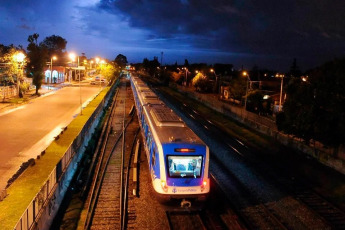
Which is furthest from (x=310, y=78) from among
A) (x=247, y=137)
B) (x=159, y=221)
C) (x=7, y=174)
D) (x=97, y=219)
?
(x=7, y=174)

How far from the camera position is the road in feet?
60.7

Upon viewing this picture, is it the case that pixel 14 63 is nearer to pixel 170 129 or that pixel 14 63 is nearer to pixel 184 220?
pixel 170 129

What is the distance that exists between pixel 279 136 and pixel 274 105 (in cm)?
1546

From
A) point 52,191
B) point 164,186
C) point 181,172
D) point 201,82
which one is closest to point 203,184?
point 181,172

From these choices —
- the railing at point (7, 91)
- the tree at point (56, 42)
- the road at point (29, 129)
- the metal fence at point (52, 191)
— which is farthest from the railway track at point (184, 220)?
the tree at point (56, 42)

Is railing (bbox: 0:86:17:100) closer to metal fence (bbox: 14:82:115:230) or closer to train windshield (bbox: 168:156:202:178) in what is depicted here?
metal fence (bbox: 14:82:115:230)

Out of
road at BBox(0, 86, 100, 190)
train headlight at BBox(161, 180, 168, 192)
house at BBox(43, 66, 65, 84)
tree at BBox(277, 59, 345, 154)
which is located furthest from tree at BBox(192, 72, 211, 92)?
train headlight at BBox(161, 180, 168, 192)

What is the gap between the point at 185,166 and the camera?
12.3 metres

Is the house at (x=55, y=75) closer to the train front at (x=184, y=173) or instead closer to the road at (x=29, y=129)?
the road at (x=29, y=129)

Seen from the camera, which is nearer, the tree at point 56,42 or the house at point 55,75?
the house at point 55,75

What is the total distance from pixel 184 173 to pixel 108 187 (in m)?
4.80

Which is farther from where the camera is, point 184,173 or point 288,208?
point 288,208

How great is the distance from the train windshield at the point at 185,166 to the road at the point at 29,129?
7.79m

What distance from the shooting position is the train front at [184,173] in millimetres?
12102
